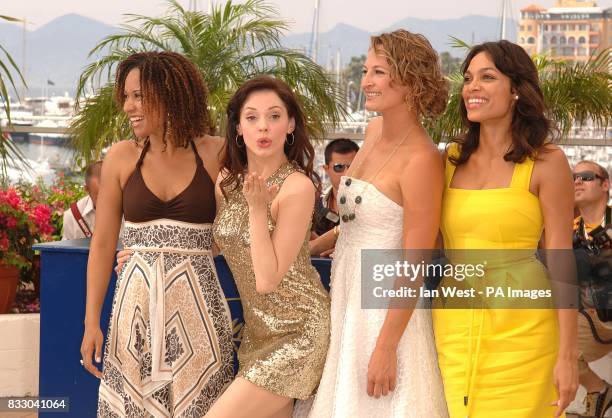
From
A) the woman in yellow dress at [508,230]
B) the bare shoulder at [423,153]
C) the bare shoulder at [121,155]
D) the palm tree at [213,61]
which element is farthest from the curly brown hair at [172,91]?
the palm tree at [213,61]

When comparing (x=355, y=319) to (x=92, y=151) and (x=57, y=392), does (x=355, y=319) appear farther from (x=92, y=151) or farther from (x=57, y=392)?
(x=92, y=151)

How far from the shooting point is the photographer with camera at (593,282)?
4.93 meters

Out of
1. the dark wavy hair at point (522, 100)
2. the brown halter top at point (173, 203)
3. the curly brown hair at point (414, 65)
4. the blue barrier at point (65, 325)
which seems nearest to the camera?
the dark wavy hair at point (522, 100)

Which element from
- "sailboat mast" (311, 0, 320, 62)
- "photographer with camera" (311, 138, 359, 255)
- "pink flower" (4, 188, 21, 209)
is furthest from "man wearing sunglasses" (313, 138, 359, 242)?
"sailboat mast" (311, 0, 320, 62)

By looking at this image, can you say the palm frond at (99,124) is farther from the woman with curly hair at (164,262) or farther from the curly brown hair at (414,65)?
the curly brown hair at (414,65)

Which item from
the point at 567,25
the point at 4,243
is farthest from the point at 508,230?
the point at 567,25

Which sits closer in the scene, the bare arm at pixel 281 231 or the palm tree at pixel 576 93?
the bare arm at pixel 281 231

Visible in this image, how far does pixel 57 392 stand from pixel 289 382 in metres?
1.28

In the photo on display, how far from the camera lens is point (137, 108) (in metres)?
3.31

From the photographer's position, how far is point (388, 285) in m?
3.16

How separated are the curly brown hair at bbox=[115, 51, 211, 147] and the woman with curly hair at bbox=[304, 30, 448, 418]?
567mm

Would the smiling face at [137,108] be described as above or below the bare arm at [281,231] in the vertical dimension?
above

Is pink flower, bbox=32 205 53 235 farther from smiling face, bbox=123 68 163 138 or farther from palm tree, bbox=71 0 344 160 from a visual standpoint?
smiling face, bbox=123 68 163 138

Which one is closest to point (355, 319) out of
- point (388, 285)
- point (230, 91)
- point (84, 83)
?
point (388, 285)
